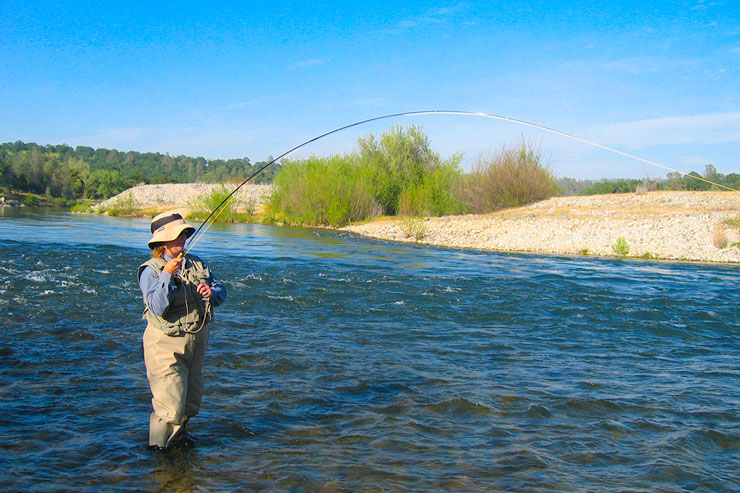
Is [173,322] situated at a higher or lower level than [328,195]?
lower

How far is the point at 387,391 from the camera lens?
6.23 m

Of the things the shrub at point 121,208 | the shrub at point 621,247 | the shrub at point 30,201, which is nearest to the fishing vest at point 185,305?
the shrub at point 621,247

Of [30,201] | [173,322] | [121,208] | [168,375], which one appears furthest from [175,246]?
[30,201]

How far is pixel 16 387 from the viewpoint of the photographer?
5867 millimetres

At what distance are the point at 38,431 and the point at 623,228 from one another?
78.9 ft

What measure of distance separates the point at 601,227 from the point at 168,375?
79.8 ft

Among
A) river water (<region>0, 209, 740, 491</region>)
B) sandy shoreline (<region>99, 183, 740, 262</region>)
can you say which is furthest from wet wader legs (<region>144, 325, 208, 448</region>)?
sandy shoreline (<region>99, 183, 740, 262</region>)

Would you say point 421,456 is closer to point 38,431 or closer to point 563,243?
point 38,431

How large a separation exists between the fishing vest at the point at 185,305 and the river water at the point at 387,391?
1072 mm

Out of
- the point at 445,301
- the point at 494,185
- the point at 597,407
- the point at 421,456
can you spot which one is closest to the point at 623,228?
the point at 494,185

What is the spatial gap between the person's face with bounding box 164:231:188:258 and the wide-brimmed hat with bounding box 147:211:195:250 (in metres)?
0.04

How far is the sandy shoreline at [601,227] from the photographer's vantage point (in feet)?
72.6

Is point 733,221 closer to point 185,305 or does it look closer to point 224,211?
point 185,305

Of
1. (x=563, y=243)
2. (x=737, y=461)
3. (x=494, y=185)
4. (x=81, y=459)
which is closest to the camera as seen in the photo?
(x=81, y=459)
